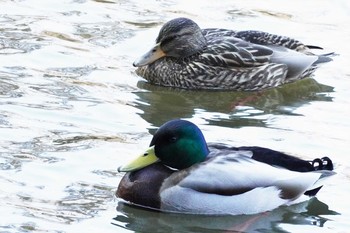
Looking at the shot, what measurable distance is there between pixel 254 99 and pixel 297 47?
1008 millimetres

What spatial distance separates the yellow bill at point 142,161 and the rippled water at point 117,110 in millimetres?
291

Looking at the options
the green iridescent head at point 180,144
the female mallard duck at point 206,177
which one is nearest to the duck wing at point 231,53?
the female mallard duck at point 206,177

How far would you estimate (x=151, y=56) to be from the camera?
13.2 metres

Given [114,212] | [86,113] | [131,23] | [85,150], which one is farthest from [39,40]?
[114,212]

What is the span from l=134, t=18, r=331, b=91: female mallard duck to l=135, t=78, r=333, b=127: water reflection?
0.11 metres

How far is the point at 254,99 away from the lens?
1284 cm

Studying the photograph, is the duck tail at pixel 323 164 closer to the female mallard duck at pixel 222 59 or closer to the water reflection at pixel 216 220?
the water reflection at pixel 216 220

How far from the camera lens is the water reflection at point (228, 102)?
39.1ft

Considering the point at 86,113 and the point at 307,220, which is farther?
the point at 86,113

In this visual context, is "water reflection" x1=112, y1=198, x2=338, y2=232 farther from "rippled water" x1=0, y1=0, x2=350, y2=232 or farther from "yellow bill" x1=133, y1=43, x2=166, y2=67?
"yellow bill" x1=133, y1=43, x2=166, y2=67

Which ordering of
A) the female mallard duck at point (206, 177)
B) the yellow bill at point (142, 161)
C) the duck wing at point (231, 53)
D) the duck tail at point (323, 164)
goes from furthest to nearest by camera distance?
the duck wing at point (231, 53) → the duck tail at point (323, 164) → the yellow bill at point (142, 161) → the female mallard duck at point (206, 177)

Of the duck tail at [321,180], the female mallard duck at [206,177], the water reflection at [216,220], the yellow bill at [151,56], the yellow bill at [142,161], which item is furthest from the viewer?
the yellow bill at [151,56]

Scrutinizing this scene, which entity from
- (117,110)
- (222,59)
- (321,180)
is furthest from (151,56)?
(321,180)

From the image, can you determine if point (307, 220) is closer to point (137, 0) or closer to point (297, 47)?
point (297, 47)
